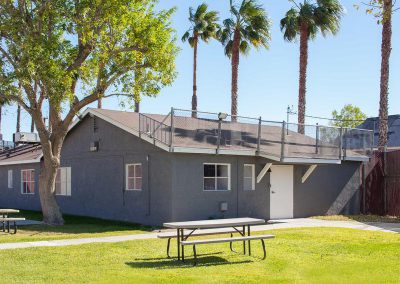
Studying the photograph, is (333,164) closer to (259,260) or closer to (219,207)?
(219,207)

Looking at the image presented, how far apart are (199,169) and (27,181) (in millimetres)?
12160

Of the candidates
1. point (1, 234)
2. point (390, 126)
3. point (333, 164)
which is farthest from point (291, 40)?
point (1, 234)

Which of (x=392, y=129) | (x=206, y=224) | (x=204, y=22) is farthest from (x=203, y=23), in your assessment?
(x=206, y=224)

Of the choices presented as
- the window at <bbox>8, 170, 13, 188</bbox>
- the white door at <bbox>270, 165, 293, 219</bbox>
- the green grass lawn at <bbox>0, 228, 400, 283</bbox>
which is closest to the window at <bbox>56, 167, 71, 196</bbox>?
the window at <bbox>8, 170, 13, 188</bbox>

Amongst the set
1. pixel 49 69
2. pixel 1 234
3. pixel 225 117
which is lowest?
pixel 1 234

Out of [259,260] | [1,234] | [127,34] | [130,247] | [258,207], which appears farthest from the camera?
[258,207]

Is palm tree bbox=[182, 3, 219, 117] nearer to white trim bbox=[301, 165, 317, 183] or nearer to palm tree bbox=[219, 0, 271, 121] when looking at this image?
palm tree bbox=[219, 0, 271, 121]

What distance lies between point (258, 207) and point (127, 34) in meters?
7.35

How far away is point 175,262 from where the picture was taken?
10477 mm

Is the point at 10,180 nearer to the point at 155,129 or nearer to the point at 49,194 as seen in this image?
the point at 49,194

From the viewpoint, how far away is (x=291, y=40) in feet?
102

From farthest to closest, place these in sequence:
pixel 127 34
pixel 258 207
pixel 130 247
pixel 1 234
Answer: pixel 258 207 → pixel 127 34 → pixel 1 234 → pixel 130 247

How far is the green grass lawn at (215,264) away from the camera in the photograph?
8.96m

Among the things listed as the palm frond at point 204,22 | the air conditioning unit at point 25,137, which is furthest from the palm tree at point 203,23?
the air conditioning unit at point 25,137
